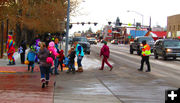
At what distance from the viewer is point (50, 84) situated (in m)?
12.7

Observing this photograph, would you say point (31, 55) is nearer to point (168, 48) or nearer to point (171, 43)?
point (168, 48)

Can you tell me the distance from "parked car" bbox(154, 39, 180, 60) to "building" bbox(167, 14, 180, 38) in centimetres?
4507

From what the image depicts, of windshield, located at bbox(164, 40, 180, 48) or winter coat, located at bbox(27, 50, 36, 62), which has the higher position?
windshield, located at bbox(164, 40, 180, 48)

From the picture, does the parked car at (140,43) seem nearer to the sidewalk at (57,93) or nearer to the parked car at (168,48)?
the parked car at (168,48)

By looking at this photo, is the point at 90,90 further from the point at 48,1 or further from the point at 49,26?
the point at 49,26

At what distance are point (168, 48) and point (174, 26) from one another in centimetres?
5155

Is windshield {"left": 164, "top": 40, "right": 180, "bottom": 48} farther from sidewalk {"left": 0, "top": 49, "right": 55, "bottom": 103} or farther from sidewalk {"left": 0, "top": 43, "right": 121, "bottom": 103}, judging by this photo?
sidewalk {"left": 0, "top": 49, "right": 55, "bottom": 103}

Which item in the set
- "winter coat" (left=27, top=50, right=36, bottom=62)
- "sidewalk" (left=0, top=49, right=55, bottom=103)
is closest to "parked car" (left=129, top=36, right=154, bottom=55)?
"winter coat" (left=27, top=50, right=36, bottom=62)

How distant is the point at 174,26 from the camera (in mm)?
76875

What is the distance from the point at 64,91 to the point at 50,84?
6.49ft

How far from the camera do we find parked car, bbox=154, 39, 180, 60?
27.5m

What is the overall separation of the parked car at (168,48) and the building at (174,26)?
4507 centimetres

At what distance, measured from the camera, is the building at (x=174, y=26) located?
74.2 m

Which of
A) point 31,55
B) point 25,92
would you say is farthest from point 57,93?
point 31,55
